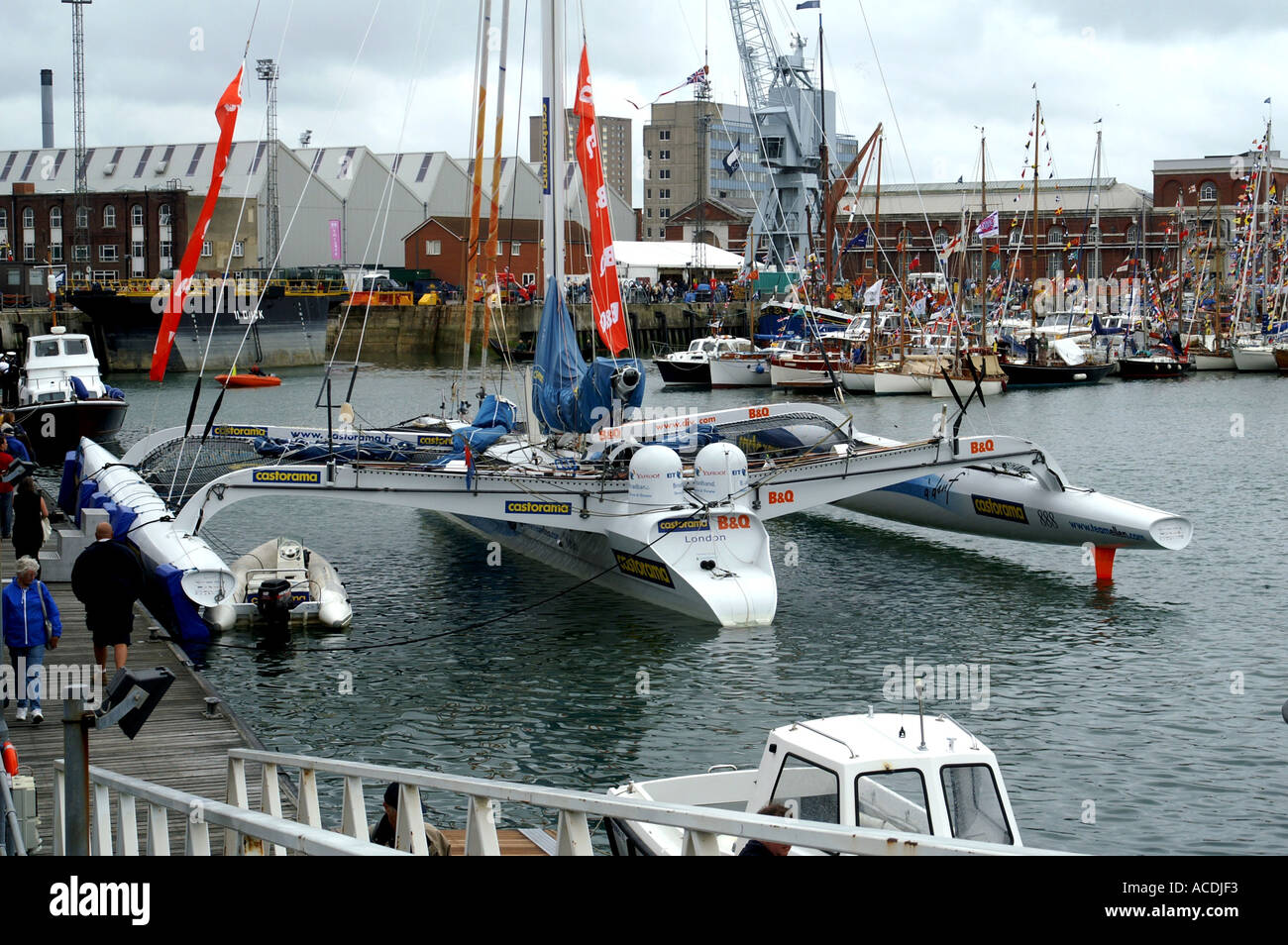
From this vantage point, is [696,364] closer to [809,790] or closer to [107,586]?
[107,586]

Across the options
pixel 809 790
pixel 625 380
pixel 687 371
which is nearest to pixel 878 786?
pixel 809 790

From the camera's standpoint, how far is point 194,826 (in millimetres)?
6117

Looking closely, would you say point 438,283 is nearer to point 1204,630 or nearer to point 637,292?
point 637,292

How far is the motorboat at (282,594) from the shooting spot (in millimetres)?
16922

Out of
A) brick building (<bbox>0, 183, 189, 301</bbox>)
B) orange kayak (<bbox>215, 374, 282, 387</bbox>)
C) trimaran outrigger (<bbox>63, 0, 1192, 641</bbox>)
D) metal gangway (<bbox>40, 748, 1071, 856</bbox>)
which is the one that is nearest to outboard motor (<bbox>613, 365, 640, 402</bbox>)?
trimaran outrigger (<bbox>63, 0, 1192, 641</bbox>)

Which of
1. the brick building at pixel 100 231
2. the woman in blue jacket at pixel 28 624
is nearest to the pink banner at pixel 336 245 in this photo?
the brick building at pixel 100 231

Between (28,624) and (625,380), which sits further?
(625,380)

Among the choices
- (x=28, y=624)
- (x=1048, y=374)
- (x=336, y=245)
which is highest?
(x=336, y=245)

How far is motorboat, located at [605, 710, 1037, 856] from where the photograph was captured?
24.9 ft

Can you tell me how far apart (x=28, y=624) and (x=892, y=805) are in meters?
7.28

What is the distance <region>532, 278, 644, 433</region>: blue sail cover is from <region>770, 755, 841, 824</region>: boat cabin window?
39.6 ft

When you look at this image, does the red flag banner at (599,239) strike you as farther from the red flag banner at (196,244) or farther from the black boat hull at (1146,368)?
the black boat hull at (1146,368)

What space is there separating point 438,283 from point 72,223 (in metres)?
22.7
